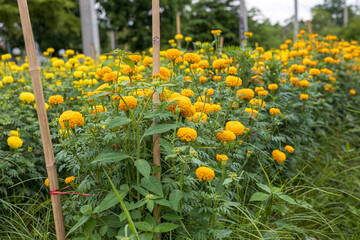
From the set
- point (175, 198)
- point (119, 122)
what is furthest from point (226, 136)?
point (119, 122)

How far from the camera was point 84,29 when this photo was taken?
8.41 m

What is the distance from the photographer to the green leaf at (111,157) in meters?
Result: 1.17

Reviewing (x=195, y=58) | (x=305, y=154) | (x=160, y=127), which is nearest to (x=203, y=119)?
(x=160, y=127)

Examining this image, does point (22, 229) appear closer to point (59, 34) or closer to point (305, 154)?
point (305, 154)

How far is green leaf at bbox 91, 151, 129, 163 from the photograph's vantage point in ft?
3.83

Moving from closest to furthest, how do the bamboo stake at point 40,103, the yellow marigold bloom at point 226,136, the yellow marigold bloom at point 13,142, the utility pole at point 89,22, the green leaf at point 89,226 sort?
the green leaf at point 89,226, the bamboo stake at point 40,103, the yellow marigold bloom at point 226,136, the yellow marigold bloom at point 13,142, the utility pole at point 89,22

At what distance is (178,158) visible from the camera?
1289 mm

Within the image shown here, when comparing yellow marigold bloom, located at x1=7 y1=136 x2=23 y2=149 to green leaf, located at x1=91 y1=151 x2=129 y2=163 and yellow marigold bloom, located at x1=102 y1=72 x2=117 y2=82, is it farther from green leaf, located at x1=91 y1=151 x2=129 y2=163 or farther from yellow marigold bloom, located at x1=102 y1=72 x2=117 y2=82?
green leaf, located at x1=91 y1=151 x2=129 y2=163

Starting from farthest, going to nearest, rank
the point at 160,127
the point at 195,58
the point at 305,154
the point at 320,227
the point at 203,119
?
1. the point at 305,154
2. the point at 320,227
3. the point at 195,58
4. the point at 203,119
5. the point at 160,127

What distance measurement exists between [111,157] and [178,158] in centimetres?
29

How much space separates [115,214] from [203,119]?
2.08ft

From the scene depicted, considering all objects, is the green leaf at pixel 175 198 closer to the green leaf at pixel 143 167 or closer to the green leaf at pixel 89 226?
the green leaf at pixel 143 167

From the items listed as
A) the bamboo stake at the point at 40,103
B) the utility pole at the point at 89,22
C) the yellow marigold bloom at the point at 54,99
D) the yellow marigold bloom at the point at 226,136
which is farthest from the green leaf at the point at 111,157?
the utility pole at the point at 89,22

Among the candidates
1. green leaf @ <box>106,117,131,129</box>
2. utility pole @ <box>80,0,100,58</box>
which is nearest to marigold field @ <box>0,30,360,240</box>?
green leaf @ <box>106,117,131,129</box>
